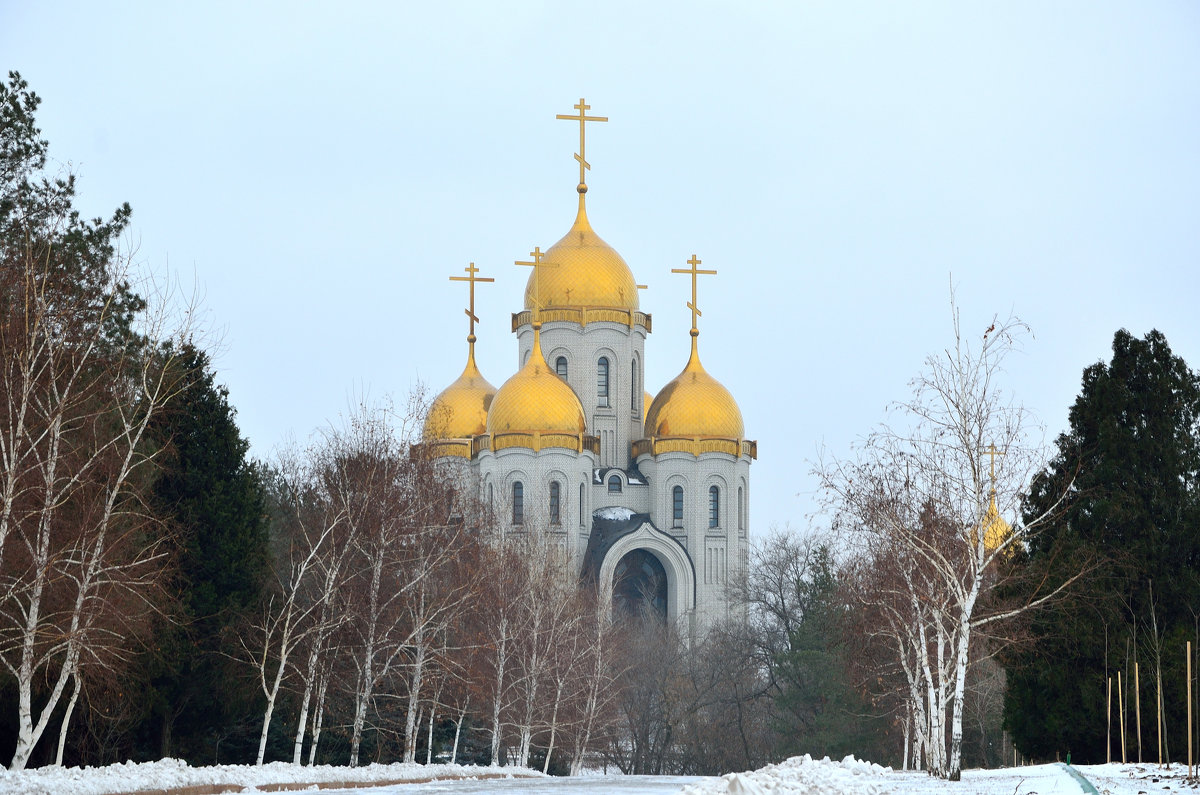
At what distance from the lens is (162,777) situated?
733 inches

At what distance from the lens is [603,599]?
46500 mm

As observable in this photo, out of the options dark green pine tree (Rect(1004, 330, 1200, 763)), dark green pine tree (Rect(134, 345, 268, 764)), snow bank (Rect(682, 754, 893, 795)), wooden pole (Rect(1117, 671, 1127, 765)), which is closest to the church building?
dark green pine tree (Rect(134, 345, 268, 764))

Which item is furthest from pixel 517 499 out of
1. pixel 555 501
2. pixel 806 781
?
pixel 806 781

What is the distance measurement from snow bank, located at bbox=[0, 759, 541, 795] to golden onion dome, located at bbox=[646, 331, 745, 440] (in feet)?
139

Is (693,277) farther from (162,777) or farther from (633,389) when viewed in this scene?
(162,777)

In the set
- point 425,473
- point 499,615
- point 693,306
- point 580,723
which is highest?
point 693,306

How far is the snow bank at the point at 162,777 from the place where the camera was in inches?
657

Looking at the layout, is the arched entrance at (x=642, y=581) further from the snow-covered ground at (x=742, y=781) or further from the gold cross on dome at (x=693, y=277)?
the snow-covered ground at (x=742, y=781)

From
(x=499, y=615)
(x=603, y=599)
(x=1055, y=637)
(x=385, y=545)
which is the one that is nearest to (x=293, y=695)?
(x=385, y=545)

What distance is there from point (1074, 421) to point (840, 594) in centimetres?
862

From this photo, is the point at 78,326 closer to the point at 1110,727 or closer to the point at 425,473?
the point at 425,473

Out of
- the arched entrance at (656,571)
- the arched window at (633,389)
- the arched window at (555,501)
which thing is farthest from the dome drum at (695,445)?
the arched window at (555,501)

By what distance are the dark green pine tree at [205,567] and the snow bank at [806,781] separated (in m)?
10.5

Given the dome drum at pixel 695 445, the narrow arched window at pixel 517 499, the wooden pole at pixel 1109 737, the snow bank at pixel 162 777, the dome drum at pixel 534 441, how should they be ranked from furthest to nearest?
the dome drum at pixel 695 445, the narrow arched window at pixel 517 499, the dome drum at pixel 534 441, the wooden pole at pixel 1109 737, the snow bank at pixel 162 777
